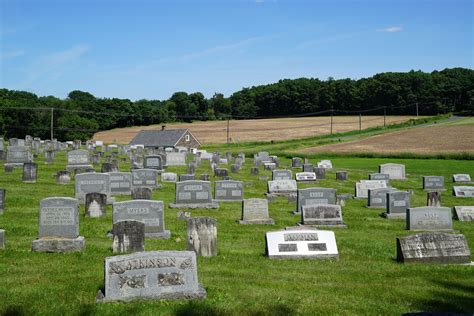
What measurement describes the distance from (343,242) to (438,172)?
98.0 feet

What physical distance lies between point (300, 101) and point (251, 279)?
5225 inches

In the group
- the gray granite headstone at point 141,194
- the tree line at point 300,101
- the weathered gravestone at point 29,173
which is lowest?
the gray granite headstone at point 141,194

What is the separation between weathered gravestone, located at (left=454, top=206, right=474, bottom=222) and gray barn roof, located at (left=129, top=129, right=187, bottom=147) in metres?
47.3

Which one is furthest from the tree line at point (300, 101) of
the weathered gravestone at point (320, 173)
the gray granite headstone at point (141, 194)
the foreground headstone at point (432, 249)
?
the foreground headstone at point (432, 249)

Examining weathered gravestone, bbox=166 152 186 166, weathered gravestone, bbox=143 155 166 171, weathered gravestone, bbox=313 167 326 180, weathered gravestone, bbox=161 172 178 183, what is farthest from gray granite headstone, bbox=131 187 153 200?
weathered gravestone, bbox=166 152 186 166

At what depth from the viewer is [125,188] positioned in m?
24.4

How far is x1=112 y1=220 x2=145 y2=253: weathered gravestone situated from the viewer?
1242cm

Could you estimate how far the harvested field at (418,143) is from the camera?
6026 cm

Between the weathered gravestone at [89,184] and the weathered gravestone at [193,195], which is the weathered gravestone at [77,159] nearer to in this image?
the weathered gravestone at [89,184]

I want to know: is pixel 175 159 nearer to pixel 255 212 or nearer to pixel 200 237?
pixel 255 212

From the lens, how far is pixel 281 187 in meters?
26.3

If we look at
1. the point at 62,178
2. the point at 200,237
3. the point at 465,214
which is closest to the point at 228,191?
the point at 62,178

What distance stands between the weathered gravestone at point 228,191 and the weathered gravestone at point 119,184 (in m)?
4.02

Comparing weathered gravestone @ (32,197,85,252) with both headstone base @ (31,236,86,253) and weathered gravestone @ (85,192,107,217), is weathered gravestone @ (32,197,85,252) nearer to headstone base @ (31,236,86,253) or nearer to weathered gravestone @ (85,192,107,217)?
headstone base @ (31,236,86,253)
